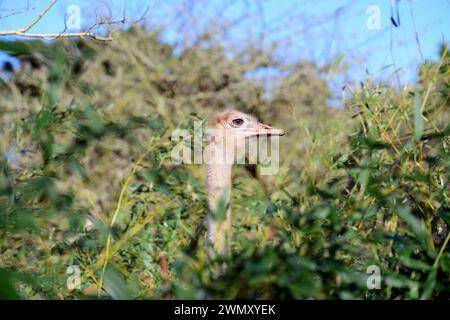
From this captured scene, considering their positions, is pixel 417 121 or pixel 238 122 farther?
pixel 238 122

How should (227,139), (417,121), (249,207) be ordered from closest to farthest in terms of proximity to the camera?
(417,121) < (249,207) < (227,139)

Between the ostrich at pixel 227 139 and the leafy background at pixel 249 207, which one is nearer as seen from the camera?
the leafy background at pixel 249 207

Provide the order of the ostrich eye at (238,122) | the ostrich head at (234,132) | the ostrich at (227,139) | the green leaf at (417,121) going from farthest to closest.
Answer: the ostrich eye at (238,122)
the ostrich head at (234,132)
the ostrich at (227,139)
the green leaf at (417,121)

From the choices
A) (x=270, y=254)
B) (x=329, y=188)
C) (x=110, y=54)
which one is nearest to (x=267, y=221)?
(x=329, y=188)

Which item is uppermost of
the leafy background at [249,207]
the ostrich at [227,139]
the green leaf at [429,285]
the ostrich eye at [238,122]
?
the ostrich eye at [238,122]

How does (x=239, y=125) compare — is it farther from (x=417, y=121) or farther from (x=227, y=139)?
(x=417, y=121)

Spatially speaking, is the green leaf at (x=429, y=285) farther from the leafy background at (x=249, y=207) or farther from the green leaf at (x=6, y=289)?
the green leaf at (x=6, y=289)

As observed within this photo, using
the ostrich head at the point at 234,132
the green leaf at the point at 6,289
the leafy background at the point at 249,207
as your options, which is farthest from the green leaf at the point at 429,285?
the ostrich head at the point at 234,132

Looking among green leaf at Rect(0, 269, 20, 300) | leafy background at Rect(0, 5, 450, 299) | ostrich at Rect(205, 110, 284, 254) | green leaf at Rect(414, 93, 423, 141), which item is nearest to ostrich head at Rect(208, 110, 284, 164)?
ostrich at Rect(205, 110, 284, 254)

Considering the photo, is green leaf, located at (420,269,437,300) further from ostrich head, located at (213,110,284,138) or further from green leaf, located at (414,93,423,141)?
ostrich head, located at (213,110,284,138)

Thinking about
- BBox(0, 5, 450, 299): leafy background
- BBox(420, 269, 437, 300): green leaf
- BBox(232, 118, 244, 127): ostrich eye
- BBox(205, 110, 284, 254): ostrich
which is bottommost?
BBox(420, 269, 437, 300): green leaf

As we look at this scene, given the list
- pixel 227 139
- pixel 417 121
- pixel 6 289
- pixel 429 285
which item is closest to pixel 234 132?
pixel 227 139
